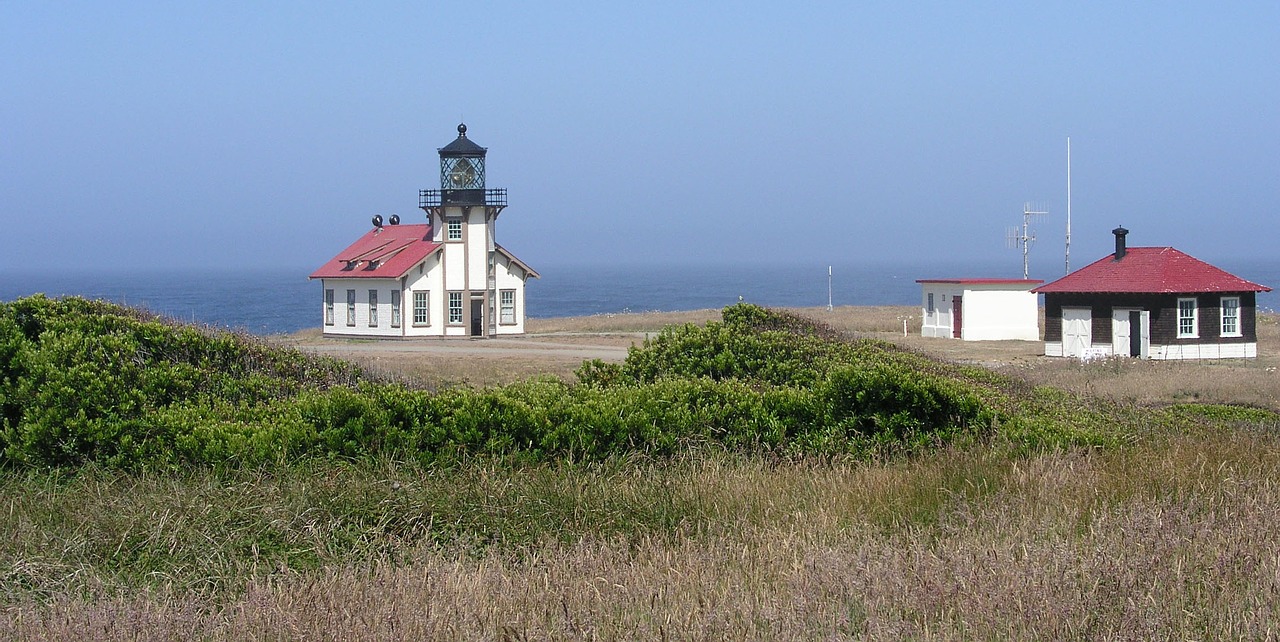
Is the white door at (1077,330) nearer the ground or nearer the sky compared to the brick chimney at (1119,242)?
nearer the ground

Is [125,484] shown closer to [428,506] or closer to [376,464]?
[376,464]

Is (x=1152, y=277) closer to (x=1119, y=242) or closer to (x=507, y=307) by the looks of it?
(x=1119, y=242)

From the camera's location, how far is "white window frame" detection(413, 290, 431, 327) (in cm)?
4928

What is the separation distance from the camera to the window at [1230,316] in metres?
38.0

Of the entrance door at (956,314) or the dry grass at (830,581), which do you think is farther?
the entrance door at (956,314)

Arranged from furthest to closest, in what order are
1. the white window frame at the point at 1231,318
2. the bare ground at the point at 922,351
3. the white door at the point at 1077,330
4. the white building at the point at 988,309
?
the white building at the point at 988,309
the white door at the point at 1077,330
the white window frame at the point at 1231,318
the bare ground at the point at 922,351

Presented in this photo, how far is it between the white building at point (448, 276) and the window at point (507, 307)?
0.14 feet

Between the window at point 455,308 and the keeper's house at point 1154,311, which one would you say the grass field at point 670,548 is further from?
the window at point 455,308

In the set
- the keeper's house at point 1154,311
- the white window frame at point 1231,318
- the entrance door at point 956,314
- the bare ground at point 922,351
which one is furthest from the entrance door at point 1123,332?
the entrance door at point 956,314

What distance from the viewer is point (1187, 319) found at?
3753 cm

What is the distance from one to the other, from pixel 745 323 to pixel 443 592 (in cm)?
956

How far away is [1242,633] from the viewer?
4246mm

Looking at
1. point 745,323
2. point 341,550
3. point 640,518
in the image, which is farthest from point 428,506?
point 745,323

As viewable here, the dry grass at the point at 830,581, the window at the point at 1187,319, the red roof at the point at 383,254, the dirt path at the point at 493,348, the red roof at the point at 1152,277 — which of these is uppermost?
the red roof at the point at 383,254
